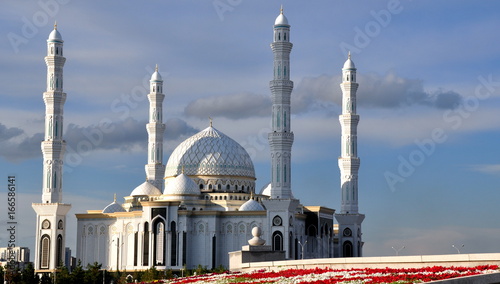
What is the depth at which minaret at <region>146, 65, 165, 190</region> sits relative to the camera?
81.9 meters

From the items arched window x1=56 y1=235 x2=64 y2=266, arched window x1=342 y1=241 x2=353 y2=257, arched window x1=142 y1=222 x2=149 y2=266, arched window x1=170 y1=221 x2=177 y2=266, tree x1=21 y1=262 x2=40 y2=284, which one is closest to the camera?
tree x1=21 y1=262 x2=40 y2=284

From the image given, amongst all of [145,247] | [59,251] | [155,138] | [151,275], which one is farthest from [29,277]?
[155,138]

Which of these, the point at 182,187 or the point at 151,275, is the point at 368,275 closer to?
the point at 151,275

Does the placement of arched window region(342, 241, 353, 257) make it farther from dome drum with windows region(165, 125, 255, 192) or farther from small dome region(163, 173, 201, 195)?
small dome region(163, 173, 201, 195)

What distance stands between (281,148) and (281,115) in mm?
2786

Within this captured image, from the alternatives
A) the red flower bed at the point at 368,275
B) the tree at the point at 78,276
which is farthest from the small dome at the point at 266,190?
the red flower bed at the point at 368,275

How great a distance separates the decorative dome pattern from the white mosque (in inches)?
3.6

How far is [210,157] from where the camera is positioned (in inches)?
3140

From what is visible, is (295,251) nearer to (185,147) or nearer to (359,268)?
(185,147)

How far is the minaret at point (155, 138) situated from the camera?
269 ft

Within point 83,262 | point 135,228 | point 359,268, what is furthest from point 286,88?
point 359,268

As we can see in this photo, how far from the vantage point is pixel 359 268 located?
32.0 metres

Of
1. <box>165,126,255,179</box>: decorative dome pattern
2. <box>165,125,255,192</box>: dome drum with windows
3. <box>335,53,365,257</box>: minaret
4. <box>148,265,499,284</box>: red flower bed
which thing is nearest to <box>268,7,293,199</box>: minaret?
<box>335,53,365,257</box>: minaret

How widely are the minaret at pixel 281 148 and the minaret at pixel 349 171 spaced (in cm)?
880
